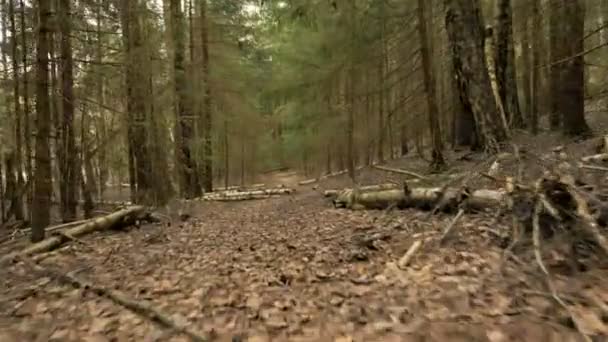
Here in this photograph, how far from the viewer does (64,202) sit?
12.3 meters

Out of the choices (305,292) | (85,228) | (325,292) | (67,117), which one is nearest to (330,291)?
(325,292)

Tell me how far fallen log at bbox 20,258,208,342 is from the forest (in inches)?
1.1

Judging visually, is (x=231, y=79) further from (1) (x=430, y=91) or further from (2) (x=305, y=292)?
(2) (x=305, y=292)

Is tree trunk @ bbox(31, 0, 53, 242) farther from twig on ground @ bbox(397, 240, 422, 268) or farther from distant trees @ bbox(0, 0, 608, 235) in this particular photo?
twig on ground @ bbox(397, 240, 422, 268)

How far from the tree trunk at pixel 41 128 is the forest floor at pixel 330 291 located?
1231 millimetres

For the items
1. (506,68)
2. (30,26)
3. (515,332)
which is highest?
(30,26)

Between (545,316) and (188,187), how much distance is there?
46.9ft

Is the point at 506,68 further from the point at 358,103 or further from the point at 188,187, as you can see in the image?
the point at 188,187

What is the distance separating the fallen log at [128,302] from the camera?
3258 millimetres

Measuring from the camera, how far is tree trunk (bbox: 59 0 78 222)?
9.19m

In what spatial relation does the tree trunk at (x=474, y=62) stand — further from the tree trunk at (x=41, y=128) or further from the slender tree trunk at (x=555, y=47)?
the tree trunk at (x=41, y=128)

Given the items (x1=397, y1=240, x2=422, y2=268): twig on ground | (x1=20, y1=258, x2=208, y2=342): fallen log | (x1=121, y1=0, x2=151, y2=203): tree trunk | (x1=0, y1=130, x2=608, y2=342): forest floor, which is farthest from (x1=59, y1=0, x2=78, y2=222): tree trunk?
(x1=397, y1=240, x2=422, y2=268): twig on ground

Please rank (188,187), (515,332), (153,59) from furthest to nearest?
1. (188,187)
2. (153,59)
3. (515,332)

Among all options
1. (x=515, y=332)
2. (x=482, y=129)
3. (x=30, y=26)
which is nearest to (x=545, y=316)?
(x=515, y=332)
